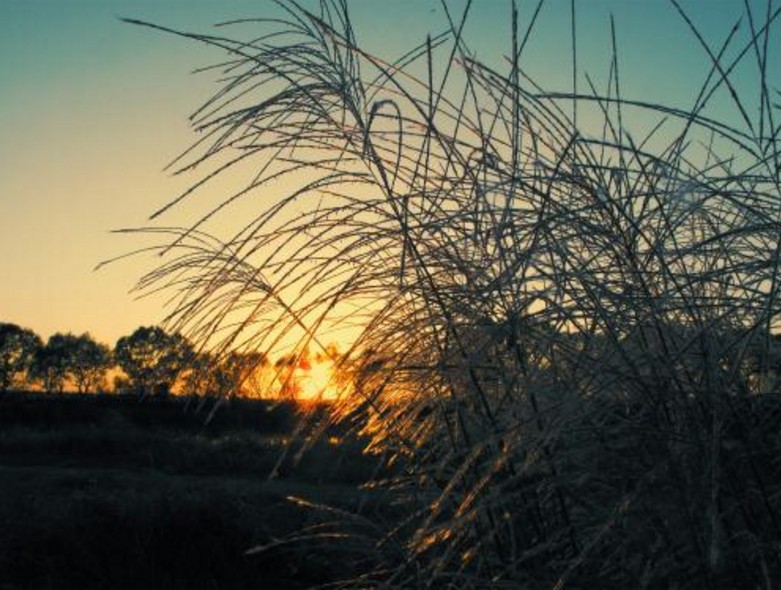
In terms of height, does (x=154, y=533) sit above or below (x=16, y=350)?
below

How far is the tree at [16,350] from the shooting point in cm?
4384

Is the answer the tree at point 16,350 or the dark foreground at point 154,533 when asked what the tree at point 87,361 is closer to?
the tree at point 16,350

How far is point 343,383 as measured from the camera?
61.2 inches

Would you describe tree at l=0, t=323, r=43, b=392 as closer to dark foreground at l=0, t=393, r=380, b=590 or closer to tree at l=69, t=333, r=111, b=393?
tree at l=69, t=333, r=111, b=393

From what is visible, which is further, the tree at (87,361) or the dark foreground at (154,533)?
the tree at (87,361)

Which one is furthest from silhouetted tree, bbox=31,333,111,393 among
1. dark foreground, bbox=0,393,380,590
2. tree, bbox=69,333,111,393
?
dark foreground, bbox=0,393,380,590

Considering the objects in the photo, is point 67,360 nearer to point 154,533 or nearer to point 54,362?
point 54,362

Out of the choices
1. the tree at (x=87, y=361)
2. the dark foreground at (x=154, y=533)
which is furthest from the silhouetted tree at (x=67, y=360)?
the dark foreground at (x=154, y=533)

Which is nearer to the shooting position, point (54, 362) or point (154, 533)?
point (154, 533)

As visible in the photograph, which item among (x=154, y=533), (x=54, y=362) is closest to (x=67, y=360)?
(x=54, y=362)

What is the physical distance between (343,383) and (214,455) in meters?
13.2

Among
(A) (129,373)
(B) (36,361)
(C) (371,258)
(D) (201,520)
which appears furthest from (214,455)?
(B) (36,361)

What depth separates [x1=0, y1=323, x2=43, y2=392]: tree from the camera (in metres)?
43.8

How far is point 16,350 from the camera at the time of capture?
44.7 meters
